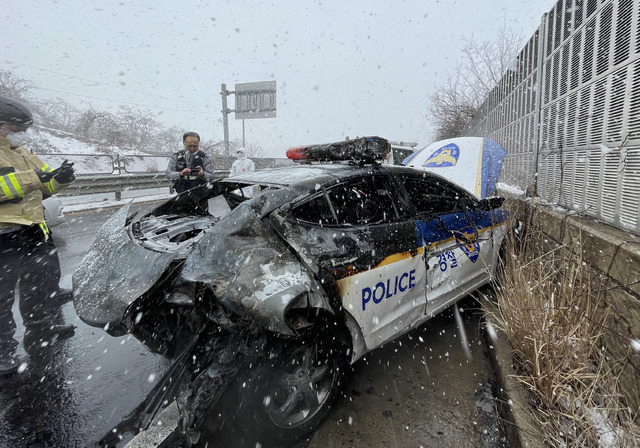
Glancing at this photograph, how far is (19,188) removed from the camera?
256 centimetres

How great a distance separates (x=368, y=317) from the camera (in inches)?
84.6

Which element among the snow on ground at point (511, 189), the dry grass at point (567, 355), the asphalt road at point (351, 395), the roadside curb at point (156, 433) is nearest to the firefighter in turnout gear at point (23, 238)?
the asphalt road at point (351, 395)

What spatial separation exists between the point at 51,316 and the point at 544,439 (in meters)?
3.99

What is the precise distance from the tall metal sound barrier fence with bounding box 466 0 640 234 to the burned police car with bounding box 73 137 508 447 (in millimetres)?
1347

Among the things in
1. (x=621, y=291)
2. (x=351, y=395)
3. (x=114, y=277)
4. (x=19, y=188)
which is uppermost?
(x=19, y=188)

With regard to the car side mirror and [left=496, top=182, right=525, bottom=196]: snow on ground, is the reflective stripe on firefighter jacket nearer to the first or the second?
the car side mirror

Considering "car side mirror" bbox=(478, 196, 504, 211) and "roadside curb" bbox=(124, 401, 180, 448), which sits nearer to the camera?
"roadside curb" bbox=(124, 401, 180, 448)

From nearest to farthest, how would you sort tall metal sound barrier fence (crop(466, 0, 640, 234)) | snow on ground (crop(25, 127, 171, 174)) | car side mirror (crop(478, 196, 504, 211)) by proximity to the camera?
1. tall metal sound barrier fence (crop(466, 0, 640, 234))
2. car side mirror (crop(478, 196, 504, 211))
3. snow on ground (crop(25, 127, 171, 174))

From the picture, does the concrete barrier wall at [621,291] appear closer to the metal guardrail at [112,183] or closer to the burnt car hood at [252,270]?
the burnt car hood at [252,270]

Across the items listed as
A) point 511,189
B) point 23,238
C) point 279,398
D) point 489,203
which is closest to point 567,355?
point 279,398

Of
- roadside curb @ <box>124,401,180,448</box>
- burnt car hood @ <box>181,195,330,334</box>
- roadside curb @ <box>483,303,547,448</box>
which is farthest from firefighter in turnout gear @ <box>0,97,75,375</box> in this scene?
roadside curb @ <box>483,303,547,448</box>

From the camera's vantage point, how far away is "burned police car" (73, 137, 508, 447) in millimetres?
1694

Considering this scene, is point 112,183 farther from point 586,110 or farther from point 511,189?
point 586,110

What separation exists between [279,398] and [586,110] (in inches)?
137
